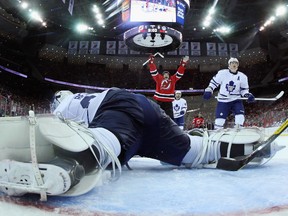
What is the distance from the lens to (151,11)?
6281 millimetres

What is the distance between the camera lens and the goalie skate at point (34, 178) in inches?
18.6

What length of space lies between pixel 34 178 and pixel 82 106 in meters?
0.43

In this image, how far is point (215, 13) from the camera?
10.5 metres

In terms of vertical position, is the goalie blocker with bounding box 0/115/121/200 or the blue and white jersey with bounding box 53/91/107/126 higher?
the blue and white jersey with bounding box 53/91/107/126

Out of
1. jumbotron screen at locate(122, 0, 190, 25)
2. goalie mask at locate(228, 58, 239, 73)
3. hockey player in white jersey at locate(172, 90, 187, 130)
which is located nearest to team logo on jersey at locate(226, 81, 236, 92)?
goalie mask at locate(228, 58, 239, 73)

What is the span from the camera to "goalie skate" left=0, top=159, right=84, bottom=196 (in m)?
0.47

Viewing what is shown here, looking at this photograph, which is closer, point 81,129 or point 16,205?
point 16,205

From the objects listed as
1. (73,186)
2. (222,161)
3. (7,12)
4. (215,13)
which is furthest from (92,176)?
(215,13)

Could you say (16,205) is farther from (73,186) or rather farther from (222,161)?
(222,161)

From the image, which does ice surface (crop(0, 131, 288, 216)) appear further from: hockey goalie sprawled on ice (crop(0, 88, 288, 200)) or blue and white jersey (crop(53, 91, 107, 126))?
blue and white jersey (crop(53, 91, 107, 126))

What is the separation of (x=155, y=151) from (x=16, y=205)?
53 cm

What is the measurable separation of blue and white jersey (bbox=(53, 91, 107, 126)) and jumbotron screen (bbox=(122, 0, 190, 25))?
5.63m

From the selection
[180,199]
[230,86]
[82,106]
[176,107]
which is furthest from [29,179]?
[176,107]

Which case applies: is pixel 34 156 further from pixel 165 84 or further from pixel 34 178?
pixel 165 84
